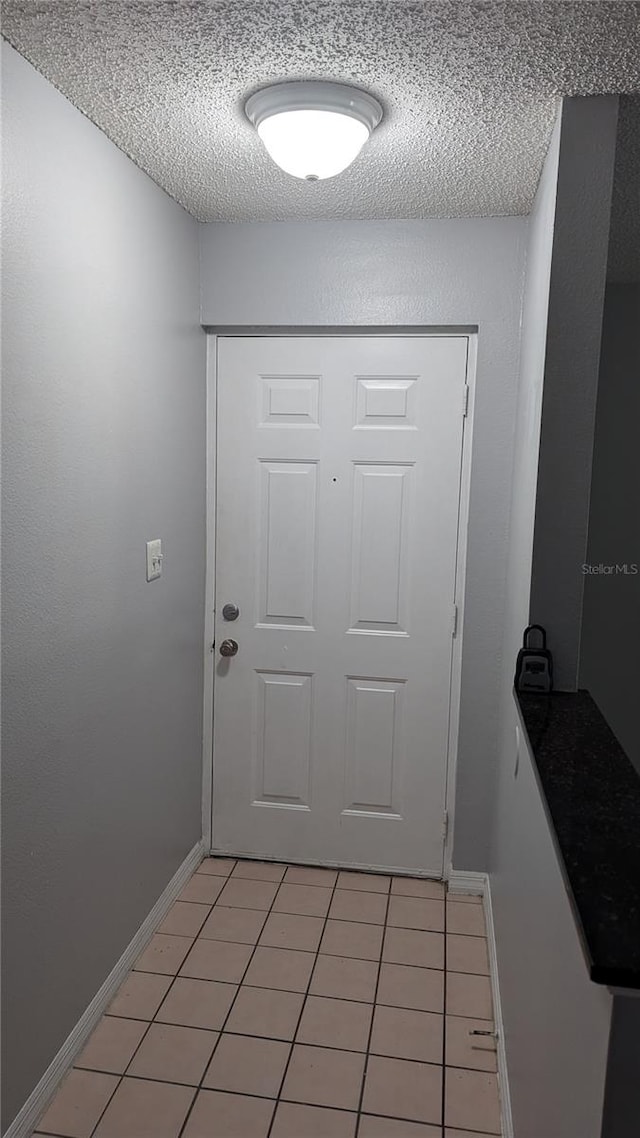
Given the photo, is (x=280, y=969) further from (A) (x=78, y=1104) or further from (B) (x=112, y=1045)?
(A) (x=78, y=1104)

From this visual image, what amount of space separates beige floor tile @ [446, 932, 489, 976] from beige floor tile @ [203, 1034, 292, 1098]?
0.63 m

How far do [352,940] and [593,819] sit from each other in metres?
1.56

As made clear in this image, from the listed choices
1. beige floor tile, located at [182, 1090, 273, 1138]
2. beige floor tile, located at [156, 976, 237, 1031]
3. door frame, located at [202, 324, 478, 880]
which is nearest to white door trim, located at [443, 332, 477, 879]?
door frame, located at [202, 324, 478, 880]

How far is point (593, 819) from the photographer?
1305 mm

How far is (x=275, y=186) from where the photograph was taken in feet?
7.95

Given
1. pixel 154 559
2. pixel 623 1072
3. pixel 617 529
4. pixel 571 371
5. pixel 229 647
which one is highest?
pixel 571 371

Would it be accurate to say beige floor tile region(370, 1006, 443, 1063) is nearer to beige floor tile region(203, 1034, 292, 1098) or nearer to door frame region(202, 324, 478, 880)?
beige floor tile region(203, 1034, 292, 1098)

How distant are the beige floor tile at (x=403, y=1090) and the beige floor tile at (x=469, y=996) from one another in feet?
0.82

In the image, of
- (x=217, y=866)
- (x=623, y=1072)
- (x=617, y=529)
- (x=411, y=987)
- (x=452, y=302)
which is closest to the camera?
(x=623, y=1072)

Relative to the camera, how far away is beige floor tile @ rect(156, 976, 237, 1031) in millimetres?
2199

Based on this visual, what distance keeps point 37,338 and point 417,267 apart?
1464 millimetres

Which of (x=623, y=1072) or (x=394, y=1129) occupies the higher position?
(x=623, y=1072)

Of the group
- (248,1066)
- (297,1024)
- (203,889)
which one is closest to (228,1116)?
(248,1066)

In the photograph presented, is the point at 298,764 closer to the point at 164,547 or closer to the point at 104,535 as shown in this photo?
the point at 164,547
